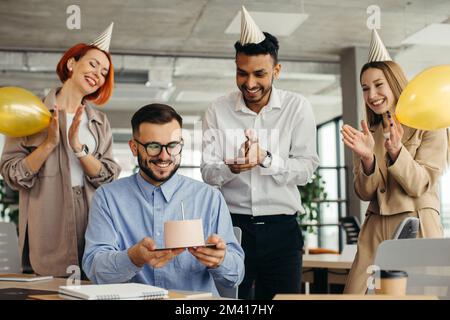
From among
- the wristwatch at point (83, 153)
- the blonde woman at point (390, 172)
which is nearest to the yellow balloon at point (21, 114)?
the wristwatch at point (83, 153)

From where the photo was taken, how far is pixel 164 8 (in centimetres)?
528

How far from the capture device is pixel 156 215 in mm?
1904

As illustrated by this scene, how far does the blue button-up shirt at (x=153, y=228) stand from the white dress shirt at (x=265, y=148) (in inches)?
20.7

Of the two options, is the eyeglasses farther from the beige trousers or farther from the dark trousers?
the beige trousers

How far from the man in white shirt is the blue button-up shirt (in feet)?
1.43

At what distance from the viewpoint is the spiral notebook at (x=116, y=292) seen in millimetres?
1345

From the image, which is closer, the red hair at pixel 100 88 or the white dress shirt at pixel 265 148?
the white dress shirt at pixel 265 148

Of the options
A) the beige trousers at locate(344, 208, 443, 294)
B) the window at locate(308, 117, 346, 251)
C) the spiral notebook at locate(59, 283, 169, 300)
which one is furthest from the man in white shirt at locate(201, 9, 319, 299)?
the window at locate(308, 117, 346, 251)

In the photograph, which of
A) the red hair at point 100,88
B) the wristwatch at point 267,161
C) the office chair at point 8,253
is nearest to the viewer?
the wristwatch at point 267,161

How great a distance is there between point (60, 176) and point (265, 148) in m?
0.83

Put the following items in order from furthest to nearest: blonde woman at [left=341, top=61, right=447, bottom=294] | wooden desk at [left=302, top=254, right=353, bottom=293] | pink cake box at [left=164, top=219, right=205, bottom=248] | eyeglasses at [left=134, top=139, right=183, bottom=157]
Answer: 1. wooden desk at [left=302, top=254, right=353, bottom=293]
2. blonde woman at [left=341, top=61, right=447, bottom=294]
3. eyeglasses at [left=134, top=139, right=183, bottom=157]
4. pink cake box at [left=164, top=219, right=205, bottom=248]

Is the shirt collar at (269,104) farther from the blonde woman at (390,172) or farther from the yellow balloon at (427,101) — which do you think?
the yellow balloon at (427,101)

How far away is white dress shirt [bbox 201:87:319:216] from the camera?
2.49 meters
